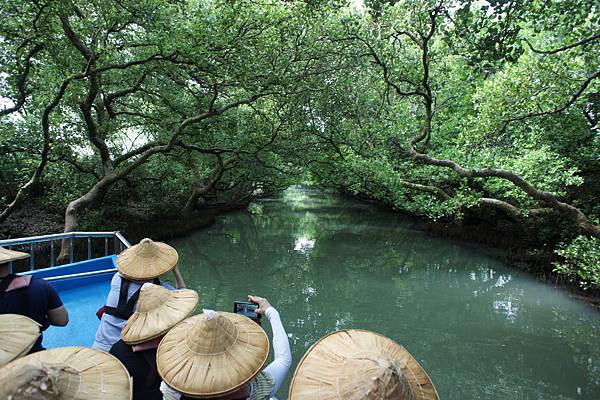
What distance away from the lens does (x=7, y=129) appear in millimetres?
8031

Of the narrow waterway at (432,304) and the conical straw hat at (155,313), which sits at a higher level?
the conical straw hat at (155,313)

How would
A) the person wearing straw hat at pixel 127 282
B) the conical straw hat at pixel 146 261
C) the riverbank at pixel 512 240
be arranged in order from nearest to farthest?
the person wearing straw hat at pixel 127 282, the conical straw hat at pixel 146 261, the riverbank at pixel 512 240

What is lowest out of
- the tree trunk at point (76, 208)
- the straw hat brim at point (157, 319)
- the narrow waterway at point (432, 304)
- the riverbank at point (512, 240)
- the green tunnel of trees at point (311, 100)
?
the narrow waterway at point (432, 304)

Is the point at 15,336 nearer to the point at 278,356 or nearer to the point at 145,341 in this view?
the point at 145,341

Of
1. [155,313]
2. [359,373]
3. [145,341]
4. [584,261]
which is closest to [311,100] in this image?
[584,261]

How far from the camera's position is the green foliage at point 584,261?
6.21 metres

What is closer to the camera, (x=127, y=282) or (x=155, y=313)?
(x=155, y=313)

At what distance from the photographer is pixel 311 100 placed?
12.3 m

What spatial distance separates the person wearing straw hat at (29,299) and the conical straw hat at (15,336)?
1.71 feet

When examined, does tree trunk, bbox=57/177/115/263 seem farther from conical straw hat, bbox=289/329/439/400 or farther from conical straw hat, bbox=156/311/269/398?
conical straw hat, bbox=289/329/439/400

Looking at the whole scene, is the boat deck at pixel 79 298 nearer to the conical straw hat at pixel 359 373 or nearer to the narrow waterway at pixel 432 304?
the narrow waterway at pixel 432 304

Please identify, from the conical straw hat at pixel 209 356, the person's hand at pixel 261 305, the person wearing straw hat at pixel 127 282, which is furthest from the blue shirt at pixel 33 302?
the person's hand at pixel 261 305

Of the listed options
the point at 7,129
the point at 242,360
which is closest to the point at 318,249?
the point at 7,129

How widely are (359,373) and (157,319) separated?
131 cm
